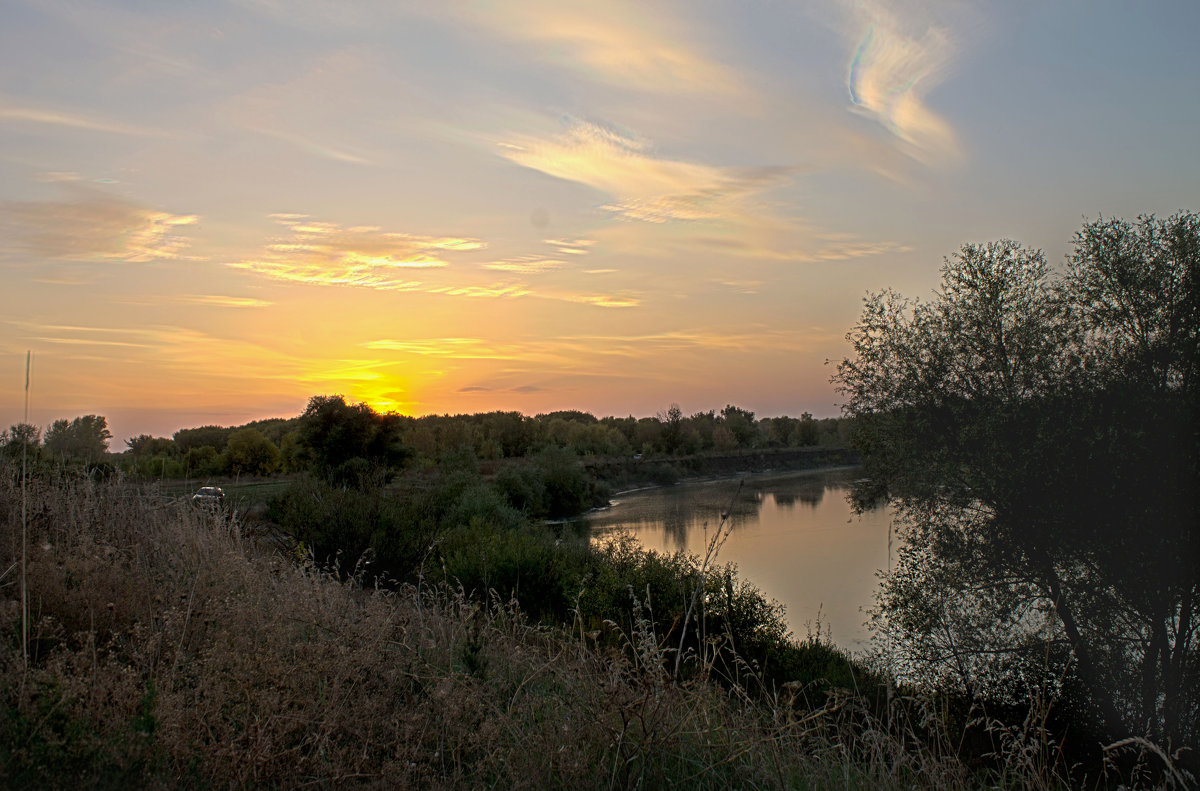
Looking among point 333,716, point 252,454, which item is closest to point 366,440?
point 252,454

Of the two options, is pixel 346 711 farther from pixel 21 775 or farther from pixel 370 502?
pixel 370 502

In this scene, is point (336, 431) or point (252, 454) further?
point (252, 454)

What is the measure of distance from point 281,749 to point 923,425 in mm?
12652

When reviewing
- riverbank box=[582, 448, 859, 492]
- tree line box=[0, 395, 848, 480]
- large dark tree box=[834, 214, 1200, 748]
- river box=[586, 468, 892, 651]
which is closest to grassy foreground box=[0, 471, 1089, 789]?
tree line box=[0, 395, 848, 480]

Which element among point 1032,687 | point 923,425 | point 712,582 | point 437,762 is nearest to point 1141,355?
point 923,425

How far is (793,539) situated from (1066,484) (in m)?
18.4

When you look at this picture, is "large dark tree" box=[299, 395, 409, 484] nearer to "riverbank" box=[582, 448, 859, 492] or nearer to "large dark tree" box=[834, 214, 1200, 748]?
"riverbank" box=[582, 448, 859, 492]

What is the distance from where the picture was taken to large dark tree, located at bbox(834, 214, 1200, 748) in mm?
11727

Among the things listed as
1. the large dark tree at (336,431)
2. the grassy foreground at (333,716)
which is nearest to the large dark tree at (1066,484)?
the grassy foreground at (333,716)

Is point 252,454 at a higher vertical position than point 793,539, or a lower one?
higher

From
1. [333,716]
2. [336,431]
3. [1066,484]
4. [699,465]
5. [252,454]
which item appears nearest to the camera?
[333,716]

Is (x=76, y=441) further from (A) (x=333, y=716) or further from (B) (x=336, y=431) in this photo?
(B) (x=336, y=431)

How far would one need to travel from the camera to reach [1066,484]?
12.2 meters

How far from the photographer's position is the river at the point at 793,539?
65.1 ft
